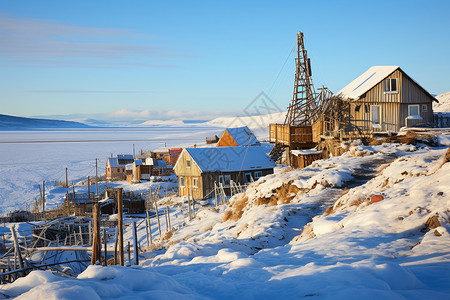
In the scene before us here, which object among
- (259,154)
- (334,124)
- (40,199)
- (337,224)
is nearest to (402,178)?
(337,224)

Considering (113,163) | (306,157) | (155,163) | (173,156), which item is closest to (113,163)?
(113,163)

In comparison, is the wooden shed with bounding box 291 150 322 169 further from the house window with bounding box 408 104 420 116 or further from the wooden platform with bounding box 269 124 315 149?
the house window with bounding box 408 104 420 116

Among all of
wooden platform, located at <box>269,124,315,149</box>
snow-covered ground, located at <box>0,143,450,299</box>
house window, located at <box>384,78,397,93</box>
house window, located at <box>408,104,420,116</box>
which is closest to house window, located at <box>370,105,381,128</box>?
house window, located at <box>384,78,397,93</box>

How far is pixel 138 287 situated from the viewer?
639 centimetres

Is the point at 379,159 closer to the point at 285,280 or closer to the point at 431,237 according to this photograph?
the point at 431,237

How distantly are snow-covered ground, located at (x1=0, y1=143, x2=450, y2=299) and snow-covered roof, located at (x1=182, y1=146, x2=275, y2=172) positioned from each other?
2082cm

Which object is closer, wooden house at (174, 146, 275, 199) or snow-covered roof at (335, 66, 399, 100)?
snow-covered roof at (335, 66, 399, 100)

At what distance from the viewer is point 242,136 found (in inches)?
2223

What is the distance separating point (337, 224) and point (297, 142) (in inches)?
928

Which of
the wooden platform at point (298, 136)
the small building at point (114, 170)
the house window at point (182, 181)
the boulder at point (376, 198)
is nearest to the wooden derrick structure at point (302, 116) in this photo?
the wooden platform at point (298, 136)

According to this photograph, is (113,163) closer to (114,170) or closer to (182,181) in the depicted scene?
(114,170)

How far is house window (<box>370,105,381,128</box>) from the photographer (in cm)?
3253

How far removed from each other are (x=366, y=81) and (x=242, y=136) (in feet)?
81.1

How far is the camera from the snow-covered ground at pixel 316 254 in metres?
6.20
